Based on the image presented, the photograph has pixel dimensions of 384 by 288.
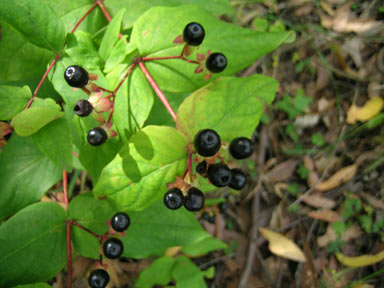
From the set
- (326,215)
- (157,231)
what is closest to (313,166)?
(326,215)

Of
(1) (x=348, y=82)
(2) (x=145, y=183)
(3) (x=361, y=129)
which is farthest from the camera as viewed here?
(1) (x=348, y=82)

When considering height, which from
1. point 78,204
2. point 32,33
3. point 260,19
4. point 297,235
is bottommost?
point 297,235

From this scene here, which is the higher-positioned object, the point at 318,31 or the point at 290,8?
the point at 290,8

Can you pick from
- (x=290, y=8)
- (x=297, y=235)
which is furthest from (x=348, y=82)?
(x=297, y=235)

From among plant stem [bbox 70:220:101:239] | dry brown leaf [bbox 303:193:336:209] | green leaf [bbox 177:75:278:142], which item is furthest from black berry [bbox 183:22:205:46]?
dry brown leaf [bbox 303:193:336:209]

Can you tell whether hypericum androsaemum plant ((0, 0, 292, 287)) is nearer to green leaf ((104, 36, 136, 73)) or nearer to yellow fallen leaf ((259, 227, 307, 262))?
green leaf ((104, 36, 136, 73))

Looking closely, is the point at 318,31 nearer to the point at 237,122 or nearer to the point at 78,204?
the point at 237,122

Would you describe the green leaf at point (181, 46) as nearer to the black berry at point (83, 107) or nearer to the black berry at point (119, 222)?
the black berry at point (83, 107)
